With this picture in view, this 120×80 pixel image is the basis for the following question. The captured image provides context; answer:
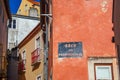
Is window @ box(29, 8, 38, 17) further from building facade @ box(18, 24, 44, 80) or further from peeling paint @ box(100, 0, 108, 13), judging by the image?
peeling paint @ box(100, 0, 108, 13)

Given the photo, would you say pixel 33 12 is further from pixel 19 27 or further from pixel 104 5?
pixel 104 5

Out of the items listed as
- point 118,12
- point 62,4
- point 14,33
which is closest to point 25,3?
point 14,33

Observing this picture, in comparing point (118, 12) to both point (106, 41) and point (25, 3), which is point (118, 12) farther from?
point (25, 3)

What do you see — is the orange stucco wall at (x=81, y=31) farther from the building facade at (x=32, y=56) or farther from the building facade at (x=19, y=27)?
the building facade at (x=19, y=27)

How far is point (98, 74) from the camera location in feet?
50.4

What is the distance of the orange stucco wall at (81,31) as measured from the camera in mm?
15367

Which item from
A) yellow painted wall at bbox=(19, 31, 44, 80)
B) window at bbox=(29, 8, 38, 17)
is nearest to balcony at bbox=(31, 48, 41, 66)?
yellow painted wall at bbox=(19, 31, 44, 80)

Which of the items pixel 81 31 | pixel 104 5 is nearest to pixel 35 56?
pixel 81 31

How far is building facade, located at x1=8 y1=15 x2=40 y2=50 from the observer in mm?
45869

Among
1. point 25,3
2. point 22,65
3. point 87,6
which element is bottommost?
point 22,65

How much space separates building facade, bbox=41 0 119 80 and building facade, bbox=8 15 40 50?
2977 cm

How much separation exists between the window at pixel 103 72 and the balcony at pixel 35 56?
32.5ft

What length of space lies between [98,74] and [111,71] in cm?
64

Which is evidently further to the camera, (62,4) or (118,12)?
(62,4)
